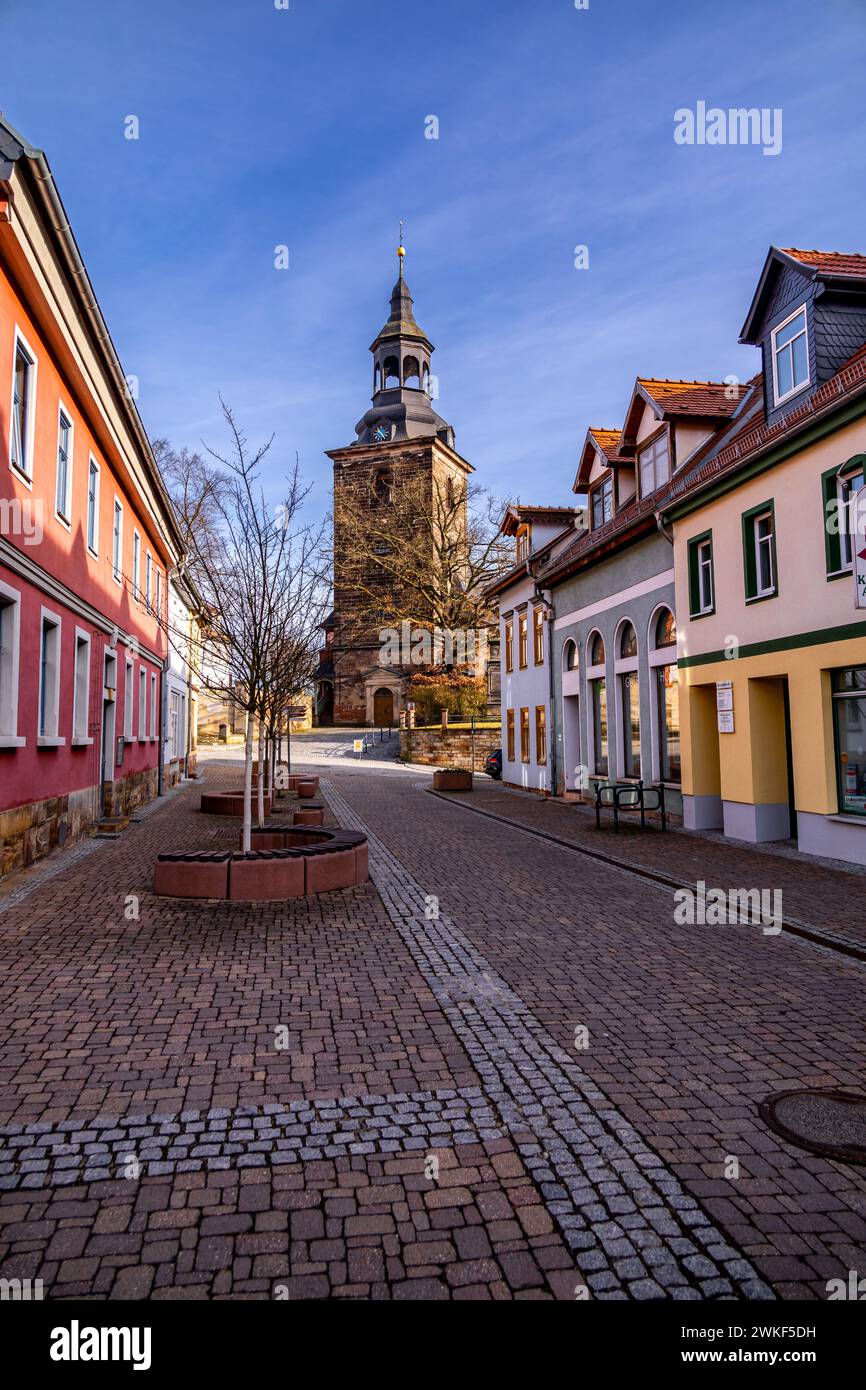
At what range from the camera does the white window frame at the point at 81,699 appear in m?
14.1

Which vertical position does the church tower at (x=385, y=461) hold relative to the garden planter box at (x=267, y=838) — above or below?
above

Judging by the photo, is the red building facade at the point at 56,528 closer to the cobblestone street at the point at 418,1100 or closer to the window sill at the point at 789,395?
the cobblestone street at the point at 418,1100

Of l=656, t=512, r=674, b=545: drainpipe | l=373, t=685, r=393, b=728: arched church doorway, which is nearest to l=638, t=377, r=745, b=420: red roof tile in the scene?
l=656, t=512, r=674, b=545: drainpipe

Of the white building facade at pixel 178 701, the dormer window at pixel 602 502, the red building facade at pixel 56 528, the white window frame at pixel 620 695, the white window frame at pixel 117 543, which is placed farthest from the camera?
the white building facade at pixel 178 701

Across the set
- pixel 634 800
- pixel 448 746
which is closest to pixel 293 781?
pixel 448 746

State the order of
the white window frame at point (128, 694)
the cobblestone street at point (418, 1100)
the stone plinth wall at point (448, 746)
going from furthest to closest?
the stone plinth wall at point (448, 746) → the white window frame at point (128, 694) → the cobblestone street at point (418, 1100)

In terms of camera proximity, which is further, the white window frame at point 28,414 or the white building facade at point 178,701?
the white building facade at point 178,701

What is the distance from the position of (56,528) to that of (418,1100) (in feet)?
34.9

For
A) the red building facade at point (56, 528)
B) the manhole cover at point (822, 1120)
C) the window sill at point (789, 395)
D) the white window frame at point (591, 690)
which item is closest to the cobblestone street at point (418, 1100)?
the manhole cover at point (822, 1120)

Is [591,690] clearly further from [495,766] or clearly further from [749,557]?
[495,766]

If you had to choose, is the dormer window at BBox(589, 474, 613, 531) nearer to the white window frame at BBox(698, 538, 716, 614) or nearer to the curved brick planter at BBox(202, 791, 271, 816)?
the white window frame at BBox(698, 538, 716, 614)

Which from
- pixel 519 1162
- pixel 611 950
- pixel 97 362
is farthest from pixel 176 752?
pixel 519 1162

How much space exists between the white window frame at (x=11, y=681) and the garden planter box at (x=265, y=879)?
11.0 ft

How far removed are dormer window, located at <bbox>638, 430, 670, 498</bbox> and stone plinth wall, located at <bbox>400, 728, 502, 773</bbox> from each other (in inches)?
773
